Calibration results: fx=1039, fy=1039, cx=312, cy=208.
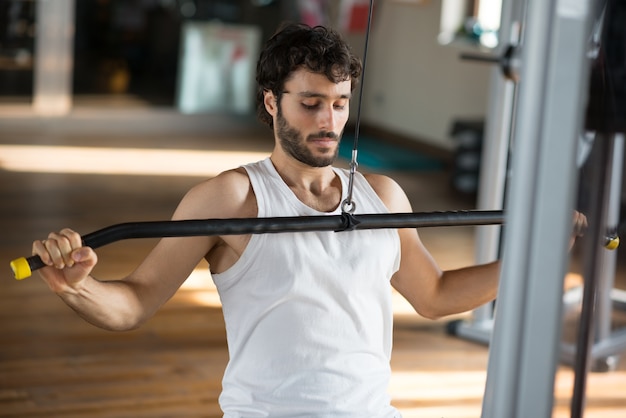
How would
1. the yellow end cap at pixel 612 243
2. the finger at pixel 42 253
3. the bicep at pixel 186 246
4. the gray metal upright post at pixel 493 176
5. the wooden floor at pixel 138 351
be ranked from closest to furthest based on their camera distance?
1. the yellow end cap at pixel 612 243
2. the finger at pixel 42 253
3. the bicep at pixel 186 246
4. the wooden floor at pixel 138 351
5. the gray metal upright post at pixel 493 176

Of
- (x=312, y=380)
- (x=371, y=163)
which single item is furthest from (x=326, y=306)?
(x=371, y=163)

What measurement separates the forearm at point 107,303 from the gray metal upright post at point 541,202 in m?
0.75

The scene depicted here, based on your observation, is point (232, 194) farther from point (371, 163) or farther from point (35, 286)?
point (371, 163)

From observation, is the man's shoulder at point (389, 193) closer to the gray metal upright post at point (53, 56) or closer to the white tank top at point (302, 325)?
the white tank top at point (302, 325)

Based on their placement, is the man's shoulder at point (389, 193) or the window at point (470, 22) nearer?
the man's shoulder at point (389, 193)

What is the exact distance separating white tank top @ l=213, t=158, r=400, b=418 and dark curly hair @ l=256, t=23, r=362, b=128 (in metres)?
0.21

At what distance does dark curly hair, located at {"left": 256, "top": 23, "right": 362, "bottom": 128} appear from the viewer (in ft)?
5.58

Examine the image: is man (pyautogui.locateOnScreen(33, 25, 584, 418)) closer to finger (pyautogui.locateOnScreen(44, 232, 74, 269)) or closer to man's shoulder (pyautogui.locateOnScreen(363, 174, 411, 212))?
man's shoulder (pyautogui.locateOnScreen(363, 174, 411, 212))

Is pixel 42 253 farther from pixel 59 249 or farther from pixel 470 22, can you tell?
pixel 470 22

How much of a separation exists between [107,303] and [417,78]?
20.2 feet

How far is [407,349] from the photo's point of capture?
358cm

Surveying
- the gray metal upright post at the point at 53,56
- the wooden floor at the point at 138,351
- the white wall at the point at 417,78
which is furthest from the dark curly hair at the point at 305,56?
the gray metal upright post at the point at 53,56

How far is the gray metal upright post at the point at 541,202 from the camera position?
3.08 ft

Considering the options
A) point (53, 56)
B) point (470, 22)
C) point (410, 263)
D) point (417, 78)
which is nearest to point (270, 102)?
point (410, 263)
